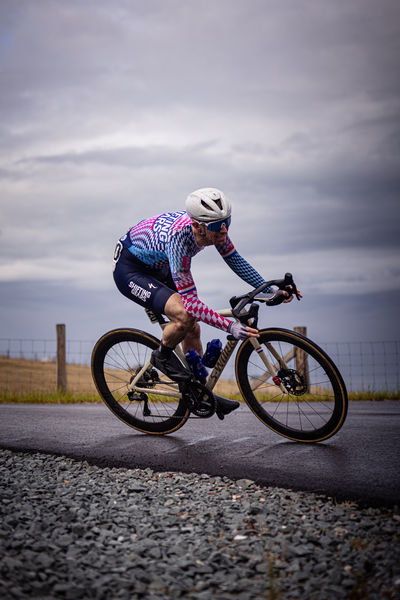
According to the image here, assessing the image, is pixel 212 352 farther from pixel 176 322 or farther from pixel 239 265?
pixel 239 265

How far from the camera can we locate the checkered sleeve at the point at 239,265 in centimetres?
468

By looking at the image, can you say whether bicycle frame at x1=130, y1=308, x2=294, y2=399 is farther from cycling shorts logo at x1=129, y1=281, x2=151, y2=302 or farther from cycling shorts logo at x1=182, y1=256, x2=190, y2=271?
cycling shorts logo at x1=182, y1=256, x2=190, y2=271

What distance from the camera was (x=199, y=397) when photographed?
4.47m

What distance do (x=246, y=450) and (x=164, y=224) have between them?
91.4 inches

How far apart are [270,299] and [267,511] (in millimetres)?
2001

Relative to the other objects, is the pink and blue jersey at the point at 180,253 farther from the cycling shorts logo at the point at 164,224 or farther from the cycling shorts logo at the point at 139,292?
the cycling shorts logo at the point at 139,292

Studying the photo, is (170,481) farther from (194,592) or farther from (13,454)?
(13,454)

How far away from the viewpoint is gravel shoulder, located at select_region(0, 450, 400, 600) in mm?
2037

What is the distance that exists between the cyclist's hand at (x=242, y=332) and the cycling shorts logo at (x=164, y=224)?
112 cm

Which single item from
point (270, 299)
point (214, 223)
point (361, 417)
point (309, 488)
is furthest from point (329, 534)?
point (361, 417)

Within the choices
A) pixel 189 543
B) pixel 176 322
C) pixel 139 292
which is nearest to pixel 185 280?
pixel 176 322

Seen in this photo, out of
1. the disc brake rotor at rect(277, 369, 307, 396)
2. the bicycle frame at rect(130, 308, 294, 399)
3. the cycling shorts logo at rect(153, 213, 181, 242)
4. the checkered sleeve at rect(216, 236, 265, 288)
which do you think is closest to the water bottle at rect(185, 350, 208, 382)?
the bicycle frame at rect(130, 308, 294, 399)

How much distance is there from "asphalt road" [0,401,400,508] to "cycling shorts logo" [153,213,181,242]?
207cm

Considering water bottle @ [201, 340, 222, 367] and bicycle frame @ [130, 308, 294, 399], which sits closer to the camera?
bicycle frame @ [130, 308, 294, 399]
